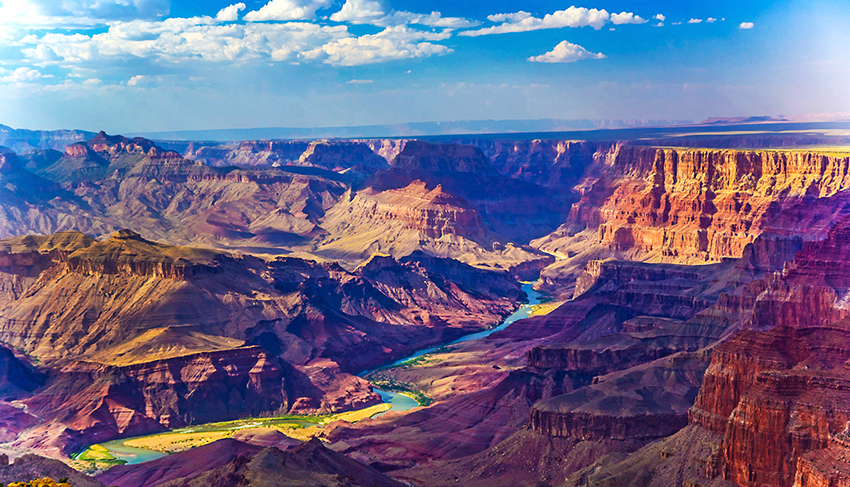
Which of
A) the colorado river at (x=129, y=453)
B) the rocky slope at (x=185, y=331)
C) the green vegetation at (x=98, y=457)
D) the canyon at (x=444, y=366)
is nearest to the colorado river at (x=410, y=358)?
the canyon at (x=444, y=366)

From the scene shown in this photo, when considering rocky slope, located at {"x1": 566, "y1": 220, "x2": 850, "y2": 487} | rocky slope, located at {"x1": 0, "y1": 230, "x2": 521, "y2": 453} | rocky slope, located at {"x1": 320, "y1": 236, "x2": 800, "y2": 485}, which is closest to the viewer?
rocky slope, located at {"x1": 566, "y1": 220, "x2": 850, "y2": 487}

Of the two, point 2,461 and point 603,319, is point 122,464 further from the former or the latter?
point 603,319

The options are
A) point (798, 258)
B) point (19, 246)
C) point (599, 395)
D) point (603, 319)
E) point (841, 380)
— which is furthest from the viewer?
point (19, 246)

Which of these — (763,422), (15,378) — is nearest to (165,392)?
(15,378)

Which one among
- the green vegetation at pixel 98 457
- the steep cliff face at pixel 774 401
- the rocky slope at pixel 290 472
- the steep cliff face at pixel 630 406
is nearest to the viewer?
the steep cliff face at pixel 774 401

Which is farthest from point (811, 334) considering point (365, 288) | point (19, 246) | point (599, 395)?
point (19, 246)

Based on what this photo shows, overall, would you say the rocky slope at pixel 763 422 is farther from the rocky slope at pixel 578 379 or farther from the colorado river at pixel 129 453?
the colorado river at pixel 129 453

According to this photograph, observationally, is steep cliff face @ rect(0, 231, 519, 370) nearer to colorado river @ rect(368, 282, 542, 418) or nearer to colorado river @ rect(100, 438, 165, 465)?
colorado river @ rect(368, 282, 542, 418)

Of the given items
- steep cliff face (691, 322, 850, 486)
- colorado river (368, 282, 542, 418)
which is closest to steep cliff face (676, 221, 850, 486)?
steep cliff face (691, 322, 850, 486)

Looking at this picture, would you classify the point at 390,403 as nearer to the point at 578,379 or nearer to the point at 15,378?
the point at 578,379

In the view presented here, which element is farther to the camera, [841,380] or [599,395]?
[599,395]

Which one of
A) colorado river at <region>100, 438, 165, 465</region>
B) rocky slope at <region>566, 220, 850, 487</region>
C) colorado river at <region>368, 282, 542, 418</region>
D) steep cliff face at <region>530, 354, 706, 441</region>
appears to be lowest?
colorado river at <region>368, 282, 542, 418</region>
